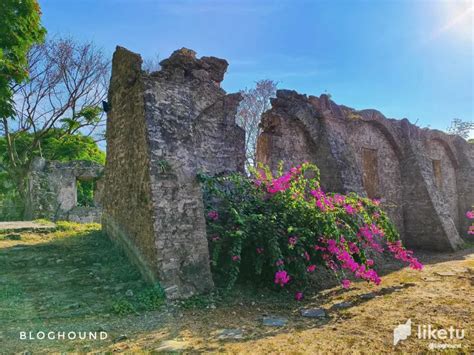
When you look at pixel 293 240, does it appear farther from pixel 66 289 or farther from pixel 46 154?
pixel 46 154

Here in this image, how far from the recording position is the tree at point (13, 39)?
24.1 feet

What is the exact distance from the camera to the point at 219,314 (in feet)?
13.6

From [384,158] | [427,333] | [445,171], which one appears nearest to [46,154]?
[384,158]

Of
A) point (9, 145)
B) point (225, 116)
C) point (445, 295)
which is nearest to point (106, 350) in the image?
point (445, 295)

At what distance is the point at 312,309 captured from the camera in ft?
14.3

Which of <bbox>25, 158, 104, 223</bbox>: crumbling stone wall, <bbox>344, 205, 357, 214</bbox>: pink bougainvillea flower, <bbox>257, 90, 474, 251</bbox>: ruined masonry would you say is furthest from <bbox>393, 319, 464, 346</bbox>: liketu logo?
<bbox>25, 158, 104, 223</bbox>: crumbling stone wall

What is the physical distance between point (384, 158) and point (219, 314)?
26.8 ft

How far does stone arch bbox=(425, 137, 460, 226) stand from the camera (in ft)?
41.9

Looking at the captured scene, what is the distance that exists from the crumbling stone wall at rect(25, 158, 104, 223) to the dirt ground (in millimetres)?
6894

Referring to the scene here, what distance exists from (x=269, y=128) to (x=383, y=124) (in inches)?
154

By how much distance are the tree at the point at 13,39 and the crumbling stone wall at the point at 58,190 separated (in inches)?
220

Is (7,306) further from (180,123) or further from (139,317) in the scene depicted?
(180,123)

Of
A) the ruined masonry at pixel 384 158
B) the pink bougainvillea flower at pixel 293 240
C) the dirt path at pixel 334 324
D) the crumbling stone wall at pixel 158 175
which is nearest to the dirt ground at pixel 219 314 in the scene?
the dirt path at pixel 334 324

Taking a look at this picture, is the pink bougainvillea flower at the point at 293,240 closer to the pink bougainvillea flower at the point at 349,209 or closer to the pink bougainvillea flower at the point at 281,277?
the pink bougainvillea flower at the point at 281,277
